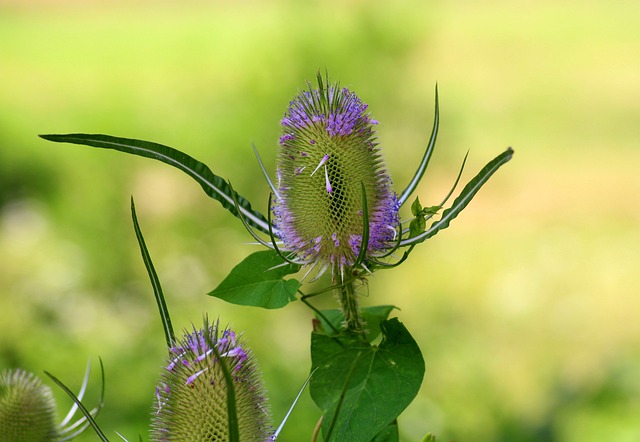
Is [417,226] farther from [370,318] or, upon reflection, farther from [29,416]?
[29,416]

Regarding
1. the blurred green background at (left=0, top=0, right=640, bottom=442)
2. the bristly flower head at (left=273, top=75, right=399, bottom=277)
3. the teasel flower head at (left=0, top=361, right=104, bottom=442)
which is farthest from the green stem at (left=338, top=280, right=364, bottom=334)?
the blurred green background at (left=0, top=0, right=640, bottom=442)

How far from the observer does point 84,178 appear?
9.57ft

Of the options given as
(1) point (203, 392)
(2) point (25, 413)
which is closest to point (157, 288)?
(1) point (203, 392)

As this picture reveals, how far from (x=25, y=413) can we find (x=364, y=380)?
0.80 feet

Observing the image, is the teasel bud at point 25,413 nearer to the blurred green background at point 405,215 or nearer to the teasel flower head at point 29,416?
the teasel flower head at point 29,416

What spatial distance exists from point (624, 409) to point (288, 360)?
2.54 ft

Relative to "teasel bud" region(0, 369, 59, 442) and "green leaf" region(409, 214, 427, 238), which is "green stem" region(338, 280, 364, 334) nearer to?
"green leaf" region(409, 214, 427, 238)

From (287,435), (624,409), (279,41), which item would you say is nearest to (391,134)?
(279,41)

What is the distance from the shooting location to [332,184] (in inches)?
19.4

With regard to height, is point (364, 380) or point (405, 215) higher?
point (405, 215)

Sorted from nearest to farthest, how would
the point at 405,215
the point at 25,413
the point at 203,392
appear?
the point at 203,392 → the point at 25,413 → the point at 405,215

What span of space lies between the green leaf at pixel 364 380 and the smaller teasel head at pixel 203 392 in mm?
31

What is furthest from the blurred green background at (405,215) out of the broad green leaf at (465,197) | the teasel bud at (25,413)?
the broad green leaf at (465,197)

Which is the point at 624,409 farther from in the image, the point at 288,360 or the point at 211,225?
the point at 211,225
